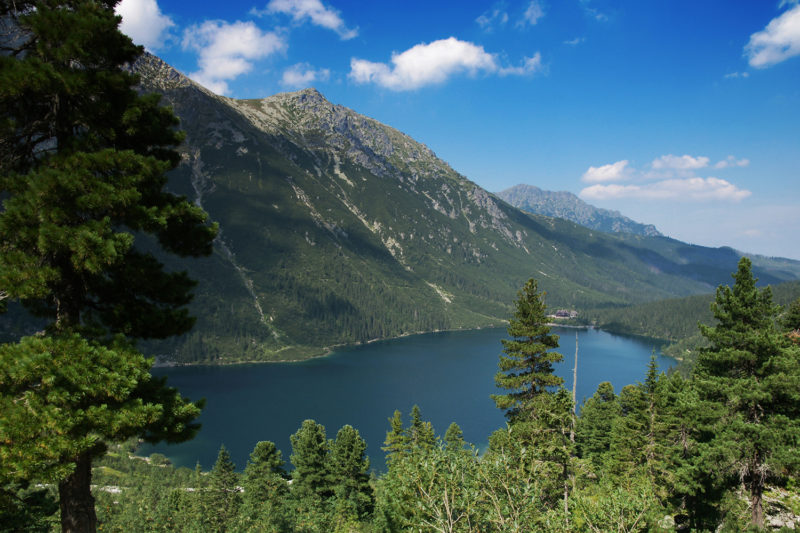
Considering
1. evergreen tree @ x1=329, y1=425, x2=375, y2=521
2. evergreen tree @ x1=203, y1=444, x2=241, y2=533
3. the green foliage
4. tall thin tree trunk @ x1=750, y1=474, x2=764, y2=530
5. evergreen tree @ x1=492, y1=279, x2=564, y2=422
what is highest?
the green foliage

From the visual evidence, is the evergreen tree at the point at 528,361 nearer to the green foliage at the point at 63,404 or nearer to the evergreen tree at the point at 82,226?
the evergreen tree at the point at 82,226

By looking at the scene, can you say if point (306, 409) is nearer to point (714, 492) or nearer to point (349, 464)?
point (349, 464)

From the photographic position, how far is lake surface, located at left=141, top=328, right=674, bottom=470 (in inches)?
4387

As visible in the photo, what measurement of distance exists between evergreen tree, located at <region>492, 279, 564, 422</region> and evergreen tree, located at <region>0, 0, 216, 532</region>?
55.4ft

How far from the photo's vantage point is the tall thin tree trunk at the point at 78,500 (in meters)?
7.07

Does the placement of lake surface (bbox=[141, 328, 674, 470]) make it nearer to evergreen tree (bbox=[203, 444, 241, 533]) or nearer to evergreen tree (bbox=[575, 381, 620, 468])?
evergreen tree (bbox=[575, 381, 620, 468])

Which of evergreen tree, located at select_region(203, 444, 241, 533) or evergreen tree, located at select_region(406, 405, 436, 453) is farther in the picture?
evergreen tree, located at select_region(203, 444, 241, 533)

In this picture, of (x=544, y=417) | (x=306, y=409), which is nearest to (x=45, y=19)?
(x=544, y=417)

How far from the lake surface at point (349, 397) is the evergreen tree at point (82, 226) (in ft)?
272

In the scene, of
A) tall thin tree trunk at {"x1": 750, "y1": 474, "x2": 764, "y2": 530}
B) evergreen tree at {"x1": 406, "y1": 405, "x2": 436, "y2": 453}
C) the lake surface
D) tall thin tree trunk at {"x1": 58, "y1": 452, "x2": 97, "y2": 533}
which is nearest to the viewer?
tall thin tree trunk at {"x1": 58, "y1": 452, "x2": 97, "y2": 533}

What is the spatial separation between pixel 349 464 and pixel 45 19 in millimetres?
36377

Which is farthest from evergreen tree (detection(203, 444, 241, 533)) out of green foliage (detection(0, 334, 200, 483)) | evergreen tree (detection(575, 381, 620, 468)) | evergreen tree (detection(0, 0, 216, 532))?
green foliage (detection(0, 334, 200, 483))

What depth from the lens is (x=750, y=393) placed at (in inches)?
680

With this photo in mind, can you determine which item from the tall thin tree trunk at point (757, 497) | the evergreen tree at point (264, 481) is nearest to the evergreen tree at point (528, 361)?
the tall thin tree trunk at point (757, 497)
